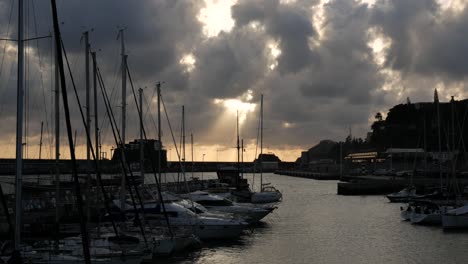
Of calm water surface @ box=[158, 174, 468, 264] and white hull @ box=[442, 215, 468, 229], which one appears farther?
white hull @ box=[442, 215, 468, 229]

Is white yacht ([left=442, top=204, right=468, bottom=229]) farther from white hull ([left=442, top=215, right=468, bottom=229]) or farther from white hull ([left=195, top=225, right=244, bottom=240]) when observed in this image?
white hull ([left=195, top=225, right=244, bottom=240])

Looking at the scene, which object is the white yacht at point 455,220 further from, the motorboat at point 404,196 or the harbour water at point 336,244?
the motorboat at point 404,196

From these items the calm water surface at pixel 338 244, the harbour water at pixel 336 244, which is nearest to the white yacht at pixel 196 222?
the harbour water at pixel 336 244

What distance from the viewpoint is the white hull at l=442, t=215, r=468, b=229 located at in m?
51.4

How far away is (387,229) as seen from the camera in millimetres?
54125

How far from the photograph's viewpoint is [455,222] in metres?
51.4

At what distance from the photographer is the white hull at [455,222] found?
169 feet

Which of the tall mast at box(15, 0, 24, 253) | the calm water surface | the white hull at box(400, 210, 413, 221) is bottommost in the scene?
the calm water surface

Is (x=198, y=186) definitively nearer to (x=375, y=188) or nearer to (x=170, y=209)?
(x=375, y=188)

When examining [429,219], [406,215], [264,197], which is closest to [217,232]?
[429,219]

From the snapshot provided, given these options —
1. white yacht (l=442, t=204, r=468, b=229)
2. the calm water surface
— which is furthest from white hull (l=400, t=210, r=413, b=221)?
white yacht (l=442, t=204, r=468, b=229)

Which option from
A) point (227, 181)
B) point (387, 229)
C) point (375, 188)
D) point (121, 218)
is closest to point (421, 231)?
point (387, 229)

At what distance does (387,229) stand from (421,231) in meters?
3.42

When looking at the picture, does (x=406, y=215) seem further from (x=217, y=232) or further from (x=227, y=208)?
(x=217, y=232)
